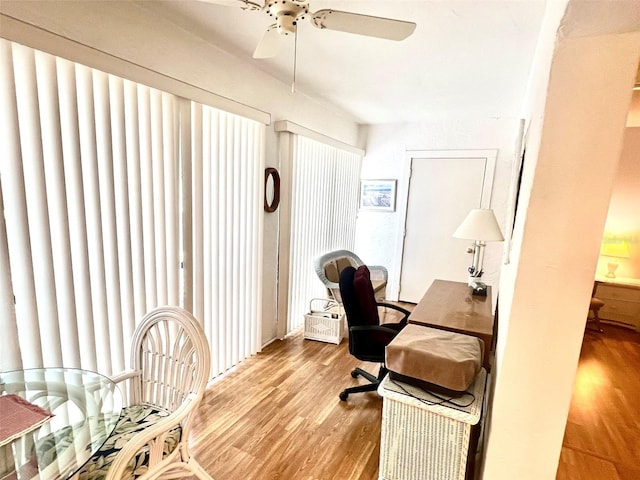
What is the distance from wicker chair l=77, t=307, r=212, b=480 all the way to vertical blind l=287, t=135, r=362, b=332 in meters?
1.90

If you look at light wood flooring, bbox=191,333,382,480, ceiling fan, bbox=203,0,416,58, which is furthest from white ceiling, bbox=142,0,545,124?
light wood flooring, bbox=191,333,382,480

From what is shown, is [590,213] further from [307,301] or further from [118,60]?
[307,301]

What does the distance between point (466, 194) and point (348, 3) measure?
121 inches

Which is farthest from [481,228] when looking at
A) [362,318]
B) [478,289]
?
[362,318]

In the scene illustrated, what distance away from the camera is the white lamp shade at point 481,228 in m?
2.29

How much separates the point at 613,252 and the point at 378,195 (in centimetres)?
291

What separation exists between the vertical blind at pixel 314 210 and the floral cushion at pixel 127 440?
79.5 inches

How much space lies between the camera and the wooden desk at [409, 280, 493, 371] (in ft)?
6.20

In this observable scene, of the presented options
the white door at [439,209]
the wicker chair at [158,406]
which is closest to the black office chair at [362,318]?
the wicker chair at [158,406]

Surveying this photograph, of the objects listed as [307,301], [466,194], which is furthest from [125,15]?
[466,194]

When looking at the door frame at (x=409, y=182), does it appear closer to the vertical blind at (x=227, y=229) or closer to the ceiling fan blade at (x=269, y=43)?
the vertical blind at (x=227, y=229)

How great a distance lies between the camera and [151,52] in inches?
74.2

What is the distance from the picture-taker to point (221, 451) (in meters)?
1.90

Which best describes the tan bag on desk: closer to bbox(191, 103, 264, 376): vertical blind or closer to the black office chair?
the black office chair
